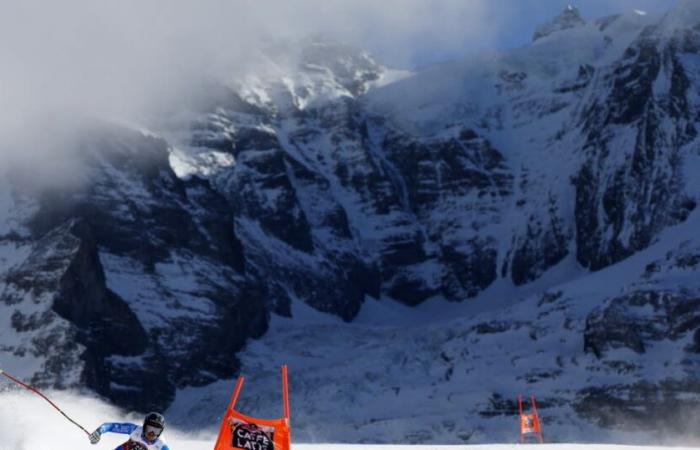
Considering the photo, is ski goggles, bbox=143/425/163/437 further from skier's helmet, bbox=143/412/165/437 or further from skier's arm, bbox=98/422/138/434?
skier's arm, bbox=98/422/138/434

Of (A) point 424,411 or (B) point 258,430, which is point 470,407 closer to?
(A) point 424,411

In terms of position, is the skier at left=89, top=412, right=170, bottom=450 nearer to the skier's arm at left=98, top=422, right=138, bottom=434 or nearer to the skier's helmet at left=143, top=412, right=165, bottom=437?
the skier's helmet at left=143, top=412, right=165, bottom=437

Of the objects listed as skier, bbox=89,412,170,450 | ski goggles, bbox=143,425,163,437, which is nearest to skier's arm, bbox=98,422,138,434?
skier, bbox=89,412,170,450

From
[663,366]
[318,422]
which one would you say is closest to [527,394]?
[663,366]

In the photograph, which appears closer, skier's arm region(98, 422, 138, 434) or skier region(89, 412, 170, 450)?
skier region(89, 412, 170, 450)

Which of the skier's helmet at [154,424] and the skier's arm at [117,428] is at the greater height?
the skier's arm at [117,428]

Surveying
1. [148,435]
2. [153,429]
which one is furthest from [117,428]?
[153,429]

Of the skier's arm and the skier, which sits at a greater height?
the skier's arm

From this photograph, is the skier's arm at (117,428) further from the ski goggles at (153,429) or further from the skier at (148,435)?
the ski goggles at (153,429)

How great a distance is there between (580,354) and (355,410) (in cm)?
4309

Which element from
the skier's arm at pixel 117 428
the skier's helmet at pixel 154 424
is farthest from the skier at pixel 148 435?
the skier's arm at pixel 117 428

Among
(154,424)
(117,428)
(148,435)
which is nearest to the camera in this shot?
(154,424)

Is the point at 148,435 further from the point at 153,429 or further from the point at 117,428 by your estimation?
the point at 117,428

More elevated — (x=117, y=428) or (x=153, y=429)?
(x=117, y=428)
